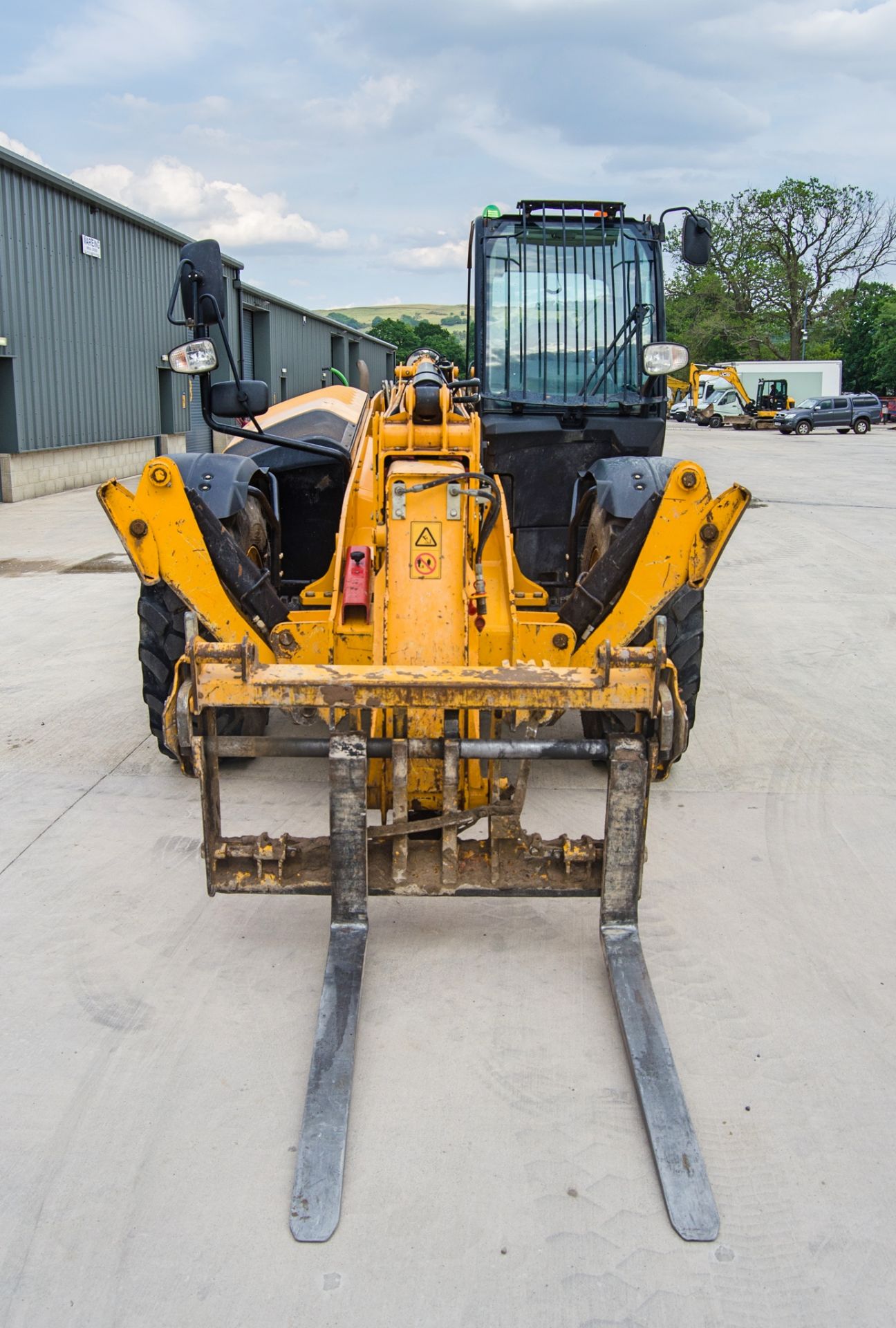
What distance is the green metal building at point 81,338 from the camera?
53.9 ft

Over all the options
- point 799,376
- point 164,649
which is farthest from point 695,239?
point 799,376

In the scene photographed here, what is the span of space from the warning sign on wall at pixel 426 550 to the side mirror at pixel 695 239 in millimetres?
2999

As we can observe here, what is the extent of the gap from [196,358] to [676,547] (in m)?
2.08

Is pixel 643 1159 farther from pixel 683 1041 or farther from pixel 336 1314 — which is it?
pixel 336 1314

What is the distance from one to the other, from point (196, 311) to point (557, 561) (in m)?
3.06

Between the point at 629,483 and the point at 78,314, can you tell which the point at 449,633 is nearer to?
the point at 629,483

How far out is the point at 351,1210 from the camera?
2.71m

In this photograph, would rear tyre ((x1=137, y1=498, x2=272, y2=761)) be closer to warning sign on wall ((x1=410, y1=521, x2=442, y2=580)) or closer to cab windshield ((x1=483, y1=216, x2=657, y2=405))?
warning sign on wall ((x1=410, y1=521, x2=442, y2=580))

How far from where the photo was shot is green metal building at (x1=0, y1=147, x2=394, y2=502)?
647 inches

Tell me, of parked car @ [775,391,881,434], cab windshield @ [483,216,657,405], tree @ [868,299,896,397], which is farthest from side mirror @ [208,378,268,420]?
tree @ [868,299,896,397]

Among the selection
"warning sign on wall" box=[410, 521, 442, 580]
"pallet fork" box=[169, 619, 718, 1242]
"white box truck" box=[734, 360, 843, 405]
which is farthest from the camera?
"white box truck" box=[734, 360, 843, 405]

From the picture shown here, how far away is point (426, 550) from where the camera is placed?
399cm

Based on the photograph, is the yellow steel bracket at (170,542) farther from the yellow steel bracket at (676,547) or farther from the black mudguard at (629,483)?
the black mudguard at (629,483)

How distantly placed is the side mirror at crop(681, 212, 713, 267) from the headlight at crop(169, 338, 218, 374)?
118 inches
